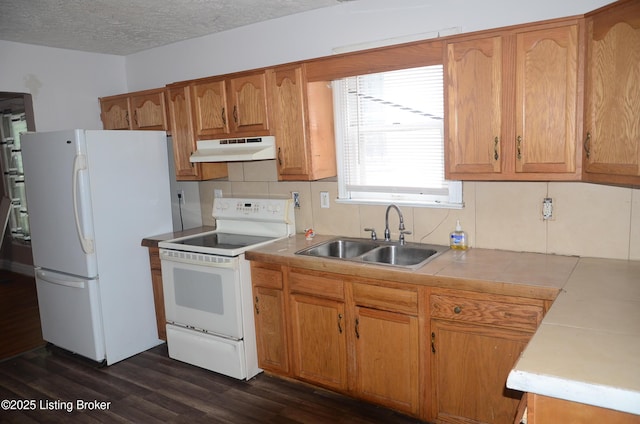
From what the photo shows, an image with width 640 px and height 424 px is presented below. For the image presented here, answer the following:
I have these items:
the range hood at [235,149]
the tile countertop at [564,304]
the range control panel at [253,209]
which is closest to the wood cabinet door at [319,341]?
the tile countertop at [564,304]

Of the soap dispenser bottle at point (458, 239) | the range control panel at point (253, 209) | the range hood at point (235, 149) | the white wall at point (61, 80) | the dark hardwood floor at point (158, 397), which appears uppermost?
the white wall at point (61, 80)

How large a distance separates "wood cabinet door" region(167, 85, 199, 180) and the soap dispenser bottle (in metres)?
2.05

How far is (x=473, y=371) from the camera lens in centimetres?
231

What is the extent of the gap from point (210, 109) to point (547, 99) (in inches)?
90.6

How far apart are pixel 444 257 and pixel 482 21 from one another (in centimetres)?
136

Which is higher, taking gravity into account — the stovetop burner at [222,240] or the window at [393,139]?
the window at [393,139]

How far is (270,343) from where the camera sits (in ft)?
10.2

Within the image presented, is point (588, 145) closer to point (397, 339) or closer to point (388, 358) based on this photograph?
point (397, 339)

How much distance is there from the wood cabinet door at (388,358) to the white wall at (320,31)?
1.74 metres

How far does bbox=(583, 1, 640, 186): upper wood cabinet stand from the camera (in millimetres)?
1903

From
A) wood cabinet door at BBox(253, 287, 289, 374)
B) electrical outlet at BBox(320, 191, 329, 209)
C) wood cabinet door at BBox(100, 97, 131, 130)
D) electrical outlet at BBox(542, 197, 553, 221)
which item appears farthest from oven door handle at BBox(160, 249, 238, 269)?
electrical outlet at BBox(542, 197, 553, 221)

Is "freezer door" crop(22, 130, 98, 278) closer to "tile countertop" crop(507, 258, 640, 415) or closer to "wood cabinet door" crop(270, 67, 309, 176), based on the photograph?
"wood cabinet door" crop(270, 67, 309, 176)

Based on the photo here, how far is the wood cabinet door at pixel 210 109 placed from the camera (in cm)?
339

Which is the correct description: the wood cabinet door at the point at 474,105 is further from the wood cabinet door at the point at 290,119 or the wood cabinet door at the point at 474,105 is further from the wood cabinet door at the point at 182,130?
the wood cabinet door at the point at 182,130
